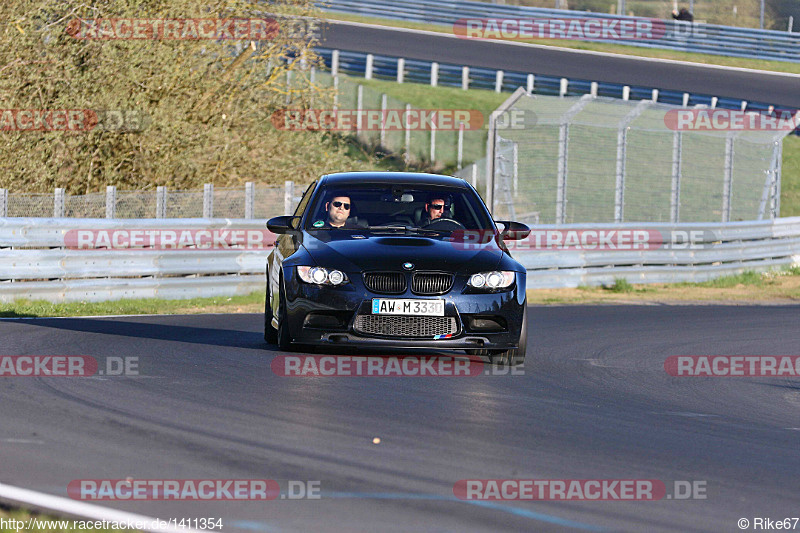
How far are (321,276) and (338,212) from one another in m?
1.17

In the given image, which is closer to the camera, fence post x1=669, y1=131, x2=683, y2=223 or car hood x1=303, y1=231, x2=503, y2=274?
car hood x1=303, y1=231, x2=503, y2=274

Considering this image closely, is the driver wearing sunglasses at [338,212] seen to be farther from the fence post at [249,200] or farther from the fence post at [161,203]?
the fence post at [249,200]

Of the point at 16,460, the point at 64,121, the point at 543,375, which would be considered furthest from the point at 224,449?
the point at 64,121

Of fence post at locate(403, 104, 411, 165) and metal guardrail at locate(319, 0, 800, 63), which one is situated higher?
metal guardrail at locate(319, 0, 800, 63)

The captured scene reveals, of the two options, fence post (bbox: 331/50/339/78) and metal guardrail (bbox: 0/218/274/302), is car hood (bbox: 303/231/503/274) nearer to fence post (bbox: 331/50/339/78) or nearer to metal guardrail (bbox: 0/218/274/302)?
metal guardrail (bbox: 0/218/274/302)

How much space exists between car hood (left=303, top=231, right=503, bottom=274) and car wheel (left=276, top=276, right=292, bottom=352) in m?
0.42

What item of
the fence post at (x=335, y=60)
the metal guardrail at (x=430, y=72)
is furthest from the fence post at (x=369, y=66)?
the fence post at (x=335, y=60)

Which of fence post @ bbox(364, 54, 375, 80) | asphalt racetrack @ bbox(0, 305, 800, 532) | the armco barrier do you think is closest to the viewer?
asphalt racetrack @ bbox(0, 305, 800, 532)

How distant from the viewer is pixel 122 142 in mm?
21781

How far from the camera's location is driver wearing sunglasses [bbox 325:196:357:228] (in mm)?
10742

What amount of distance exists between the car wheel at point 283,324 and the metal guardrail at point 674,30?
32553 millimetres

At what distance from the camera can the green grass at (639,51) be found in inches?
1642

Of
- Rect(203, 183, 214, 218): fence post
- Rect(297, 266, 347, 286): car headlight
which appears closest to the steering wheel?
Rect(297, 266, 347, 286): car headlight

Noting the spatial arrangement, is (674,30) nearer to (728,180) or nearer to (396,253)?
(728,180)
